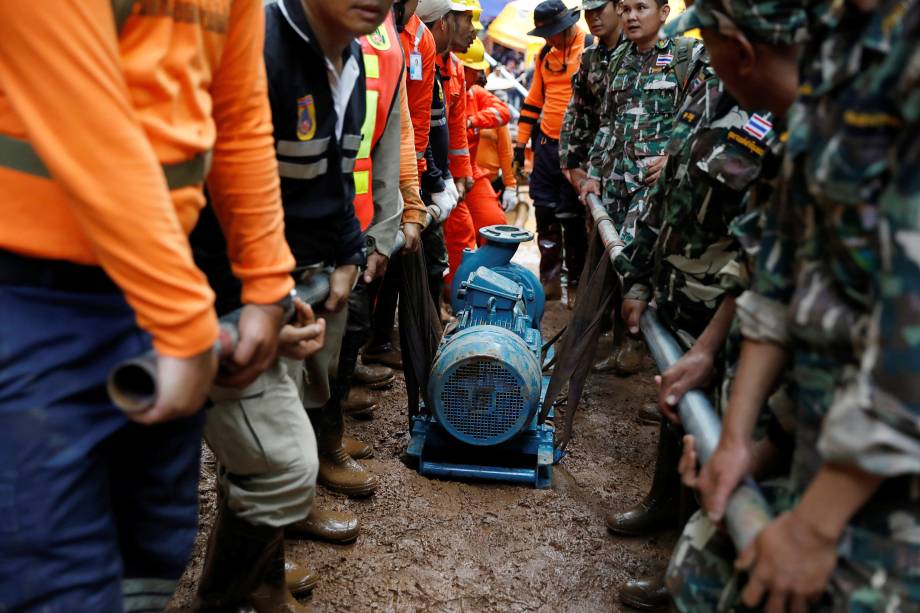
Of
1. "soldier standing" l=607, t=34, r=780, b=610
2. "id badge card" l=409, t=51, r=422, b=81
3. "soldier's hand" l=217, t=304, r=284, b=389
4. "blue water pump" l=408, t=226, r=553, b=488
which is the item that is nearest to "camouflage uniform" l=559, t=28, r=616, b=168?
"id badge card" l=409, t=51, r=422, b=81

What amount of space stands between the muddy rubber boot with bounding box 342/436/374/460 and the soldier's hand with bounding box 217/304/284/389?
7.96ft

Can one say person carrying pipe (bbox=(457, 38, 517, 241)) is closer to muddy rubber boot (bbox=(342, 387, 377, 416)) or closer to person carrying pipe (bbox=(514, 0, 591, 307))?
person carrying pipe (bbox=(514, 0, 591, 307))

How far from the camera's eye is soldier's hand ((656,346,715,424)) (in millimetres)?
2131

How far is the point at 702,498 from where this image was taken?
1672 mm

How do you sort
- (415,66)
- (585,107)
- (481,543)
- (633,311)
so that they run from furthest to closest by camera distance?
(585,107), (415,66), (481,543), (633,311)

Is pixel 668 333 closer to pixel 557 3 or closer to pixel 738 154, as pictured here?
pixel 738 154

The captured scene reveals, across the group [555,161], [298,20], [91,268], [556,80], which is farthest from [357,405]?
[556,80]

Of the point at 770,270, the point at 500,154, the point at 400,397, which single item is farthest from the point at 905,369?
the point at 500,154

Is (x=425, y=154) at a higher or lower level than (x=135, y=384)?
lower

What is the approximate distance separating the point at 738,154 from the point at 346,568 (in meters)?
2.22

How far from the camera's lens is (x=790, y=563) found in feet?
4.40

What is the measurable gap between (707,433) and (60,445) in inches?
52.4

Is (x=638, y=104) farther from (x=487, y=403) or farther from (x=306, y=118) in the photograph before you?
(x=306, y=118)

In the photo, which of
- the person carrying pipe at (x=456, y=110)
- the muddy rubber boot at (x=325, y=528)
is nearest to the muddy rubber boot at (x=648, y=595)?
the muddy rubber boot at (x=325, y=528)
